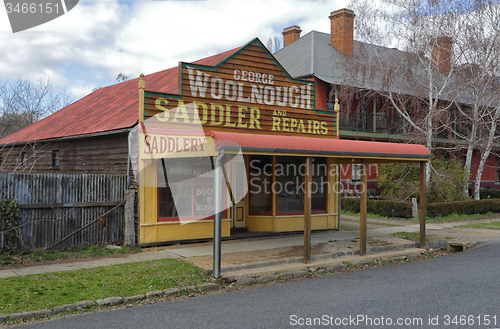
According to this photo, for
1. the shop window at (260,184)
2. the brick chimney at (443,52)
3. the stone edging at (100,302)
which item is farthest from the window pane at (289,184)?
the brick chimney at (443,52)

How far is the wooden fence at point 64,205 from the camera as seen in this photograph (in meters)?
9.23

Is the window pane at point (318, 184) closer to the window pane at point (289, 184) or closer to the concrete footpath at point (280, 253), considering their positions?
the window pane at point (289, 184)

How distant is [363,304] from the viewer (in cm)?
650

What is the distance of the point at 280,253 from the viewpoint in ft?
32.5

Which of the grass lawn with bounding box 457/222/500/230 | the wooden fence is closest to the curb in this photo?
the wooden fence

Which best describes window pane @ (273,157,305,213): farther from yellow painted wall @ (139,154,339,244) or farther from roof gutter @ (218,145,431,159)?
roof gutter @ (218,145,431,159)

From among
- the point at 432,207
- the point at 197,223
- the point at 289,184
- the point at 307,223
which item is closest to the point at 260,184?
the point at 289,184

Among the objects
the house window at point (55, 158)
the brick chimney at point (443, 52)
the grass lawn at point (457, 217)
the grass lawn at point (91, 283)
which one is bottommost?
the grass lawn at point (457, 217)

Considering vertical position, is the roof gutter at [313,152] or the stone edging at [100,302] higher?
the roof gutter at [313,152]

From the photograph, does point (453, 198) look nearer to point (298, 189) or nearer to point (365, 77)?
point (365, 77)

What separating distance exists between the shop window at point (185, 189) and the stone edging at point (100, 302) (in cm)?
360

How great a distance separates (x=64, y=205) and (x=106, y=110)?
568cm

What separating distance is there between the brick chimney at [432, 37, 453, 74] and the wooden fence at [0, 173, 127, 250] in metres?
15.6

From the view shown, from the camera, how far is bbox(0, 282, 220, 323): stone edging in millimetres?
5857
